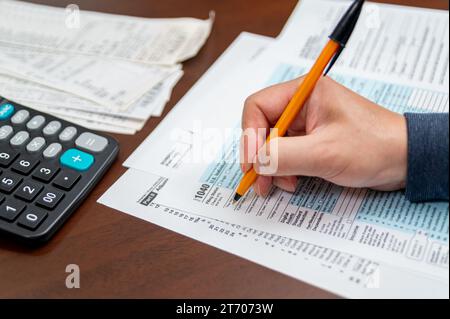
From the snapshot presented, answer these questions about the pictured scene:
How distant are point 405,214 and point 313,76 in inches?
5.6

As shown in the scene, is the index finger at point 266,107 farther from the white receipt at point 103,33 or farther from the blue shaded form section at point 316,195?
the white receipt at point 103,33

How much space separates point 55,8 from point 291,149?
505 mm

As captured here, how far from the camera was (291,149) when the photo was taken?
0.41m

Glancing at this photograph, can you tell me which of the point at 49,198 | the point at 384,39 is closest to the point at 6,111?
the point at 49,198

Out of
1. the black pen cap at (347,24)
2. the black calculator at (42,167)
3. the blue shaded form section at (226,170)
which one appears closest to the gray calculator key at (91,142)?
the black calculator at (42,167)

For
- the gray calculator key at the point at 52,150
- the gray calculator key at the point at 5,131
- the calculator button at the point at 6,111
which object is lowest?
the gray calculator key at the point at 52,150

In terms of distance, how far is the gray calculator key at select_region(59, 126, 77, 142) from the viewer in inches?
19.6

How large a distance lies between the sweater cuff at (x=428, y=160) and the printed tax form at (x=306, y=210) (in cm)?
1

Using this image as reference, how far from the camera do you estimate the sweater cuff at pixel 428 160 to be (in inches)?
16.1

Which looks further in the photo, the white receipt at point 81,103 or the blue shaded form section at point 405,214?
the white receipt at point 81,103

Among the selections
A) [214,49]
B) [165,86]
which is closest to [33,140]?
[165,86]
